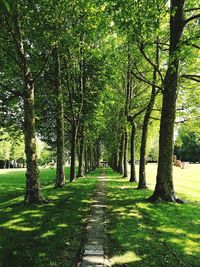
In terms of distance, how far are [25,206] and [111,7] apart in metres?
9.24

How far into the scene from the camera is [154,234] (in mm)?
8812

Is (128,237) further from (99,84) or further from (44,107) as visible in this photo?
(99,84)

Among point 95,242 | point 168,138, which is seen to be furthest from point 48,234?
point 168,138

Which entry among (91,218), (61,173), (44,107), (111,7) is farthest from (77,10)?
(91,218)

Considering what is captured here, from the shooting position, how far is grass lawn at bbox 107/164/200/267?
22.3ft

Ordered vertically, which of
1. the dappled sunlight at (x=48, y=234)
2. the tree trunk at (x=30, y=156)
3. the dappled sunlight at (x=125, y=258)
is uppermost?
the tree trunk at (x=30, y=156)

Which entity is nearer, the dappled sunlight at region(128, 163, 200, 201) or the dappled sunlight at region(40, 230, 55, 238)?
the dappled sunlight at region(40, 230, 55, 238)

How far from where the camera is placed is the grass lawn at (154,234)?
6.78 meters

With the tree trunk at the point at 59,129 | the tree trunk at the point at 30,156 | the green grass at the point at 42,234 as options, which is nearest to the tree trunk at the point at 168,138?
the green grass at the point at 42,234

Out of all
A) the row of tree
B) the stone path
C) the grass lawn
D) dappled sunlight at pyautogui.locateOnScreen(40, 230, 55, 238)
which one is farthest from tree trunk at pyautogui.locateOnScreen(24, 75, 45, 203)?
dappled sunlight at pyautogui.locateOnScreen(40, 230, 55, 238)

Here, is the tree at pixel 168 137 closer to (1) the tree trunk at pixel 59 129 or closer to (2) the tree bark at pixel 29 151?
(2) the tree bark at pixel 29 151

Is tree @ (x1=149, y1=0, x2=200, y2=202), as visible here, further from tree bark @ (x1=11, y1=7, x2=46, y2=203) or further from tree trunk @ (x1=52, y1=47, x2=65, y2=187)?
tree trunk @ (x1=52, y1=47, x2=65, y2=187)

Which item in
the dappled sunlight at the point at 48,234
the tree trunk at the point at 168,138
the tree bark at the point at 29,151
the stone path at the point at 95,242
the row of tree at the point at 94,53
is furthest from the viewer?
the tree trunk at the point at 168,138

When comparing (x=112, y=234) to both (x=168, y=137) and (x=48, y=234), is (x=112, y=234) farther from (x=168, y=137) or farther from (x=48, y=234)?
(x=168, y=137)
